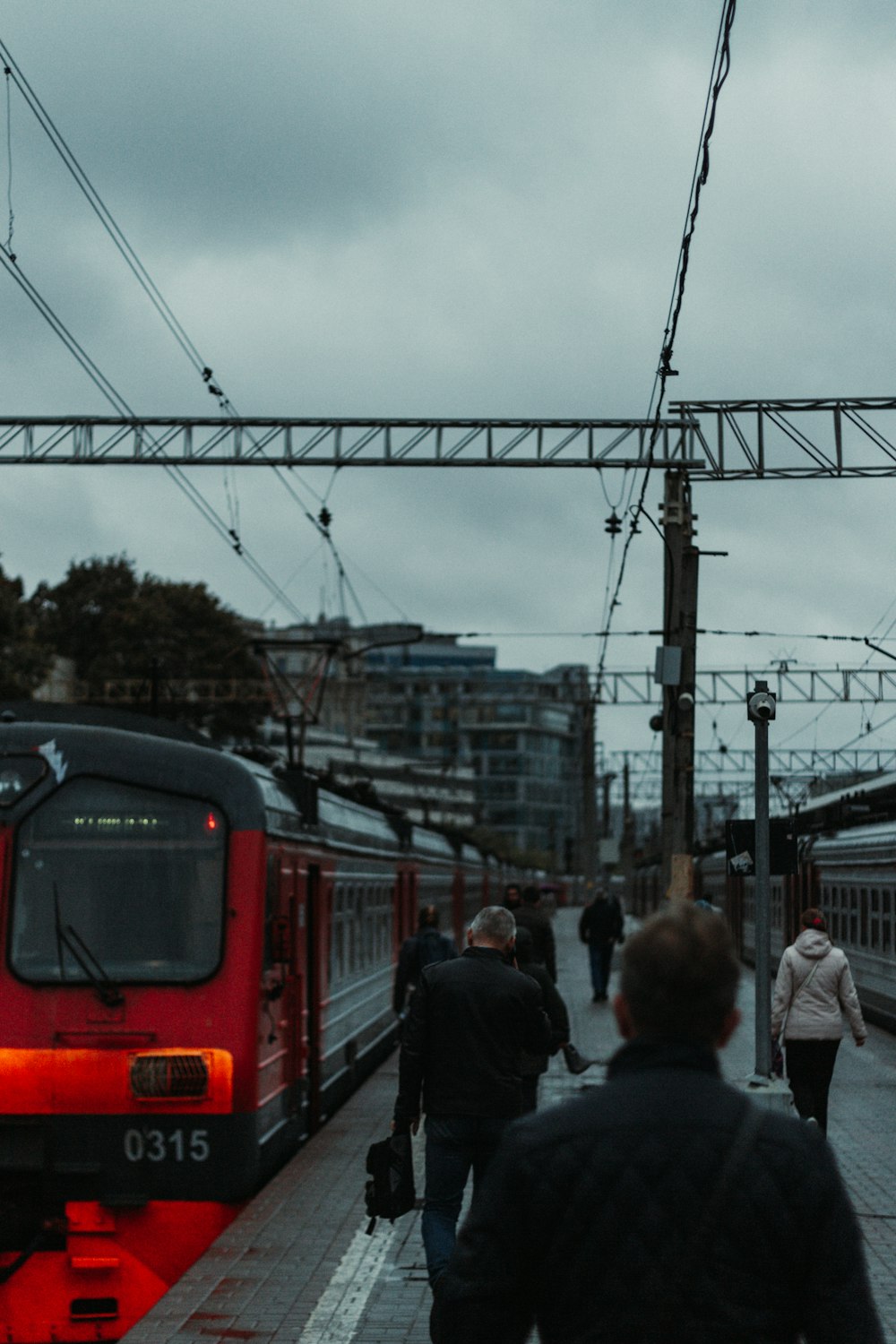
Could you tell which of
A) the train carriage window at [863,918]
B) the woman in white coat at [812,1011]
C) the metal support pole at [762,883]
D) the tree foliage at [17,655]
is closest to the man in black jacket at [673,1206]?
the metal support pole at [762,883]

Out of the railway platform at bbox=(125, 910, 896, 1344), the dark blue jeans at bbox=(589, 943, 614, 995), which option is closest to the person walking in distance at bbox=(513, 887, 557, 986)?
the railway platform at bbox=(125, 910, 896, 1344)

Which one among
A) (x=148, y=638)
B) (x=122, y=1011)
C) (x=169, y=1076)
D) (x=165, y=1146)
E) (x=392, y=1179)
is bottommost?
(x=165, y=1146)

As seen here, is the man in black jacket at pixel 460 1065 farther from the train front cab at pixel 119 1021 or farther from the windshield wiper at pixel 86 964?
the windshield wiper at pixel 86 964

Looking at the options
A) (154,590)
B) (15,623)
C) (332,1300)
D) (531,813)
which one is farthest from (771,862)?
(531,813)

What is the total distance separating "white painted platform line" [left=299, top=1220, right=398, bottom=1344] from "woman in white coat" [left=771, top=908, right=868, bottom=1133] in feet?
10.3

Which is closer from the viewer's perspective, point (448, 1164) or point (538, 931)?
point (448, 1164)

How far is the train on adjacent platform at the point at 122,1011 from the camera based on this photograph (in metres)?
9.03

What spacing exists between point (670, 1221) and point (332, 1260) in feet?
21.3

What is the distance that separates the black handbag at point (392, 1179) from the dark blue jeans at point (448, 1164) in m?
0.09

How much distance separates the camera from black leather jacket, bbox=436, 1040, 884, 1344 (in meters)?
3.02

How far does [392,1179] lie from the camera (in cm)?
746

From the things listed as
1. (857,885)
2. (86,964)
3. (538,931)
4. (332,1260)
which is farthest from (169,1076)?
(857,885)

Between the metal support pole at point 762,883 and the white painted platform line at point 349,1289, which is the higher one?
the metal support pole at point 762,883

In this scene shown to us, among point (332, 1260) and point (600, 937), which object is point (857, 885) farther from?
point (332, 1260)
